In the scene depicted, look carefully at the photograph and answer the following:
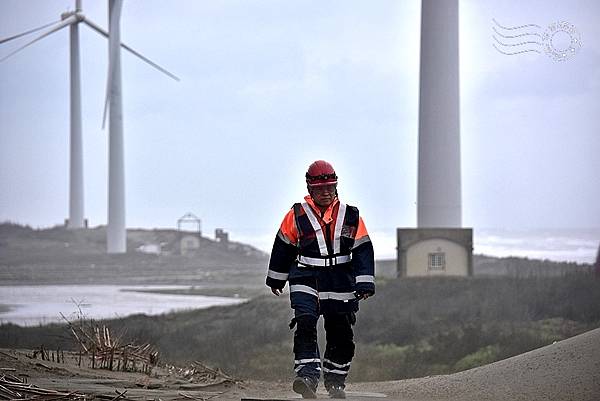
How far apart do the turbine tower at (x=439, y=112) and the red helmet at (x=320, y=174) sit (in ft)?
62.9

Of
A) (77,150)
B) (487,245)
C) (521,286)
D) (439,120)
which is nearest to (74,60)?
(77,150)

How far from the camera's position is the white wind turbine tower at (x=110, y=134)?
3055 cm

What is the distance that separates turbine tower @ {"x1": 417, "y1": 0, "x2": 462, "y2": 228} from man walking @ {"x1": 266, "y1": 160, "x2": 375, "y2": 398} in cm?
1912

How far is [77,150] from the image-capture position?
3103 centimetres

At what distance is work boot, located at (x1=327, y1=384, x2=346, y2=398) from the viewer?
32.1 feet

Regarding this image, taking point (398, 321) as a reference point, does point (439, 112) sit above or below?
above

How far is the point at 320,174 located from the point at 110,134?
24.7 meters

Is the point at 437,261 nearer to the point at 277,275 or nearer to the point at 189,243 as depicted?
the point at 189,243

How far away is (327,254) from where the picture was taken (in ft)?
30.7

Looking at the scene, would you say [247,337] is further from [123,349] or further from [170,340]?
[123,349]

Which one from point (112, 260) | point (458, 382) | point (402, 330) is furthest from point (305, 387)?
point (112, 260)

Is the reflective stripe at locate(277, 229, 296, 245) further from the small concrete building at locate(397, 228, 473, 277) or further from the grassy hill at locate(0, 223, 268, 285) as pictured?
the small concrete building at locate(397, 228, 473, 277)

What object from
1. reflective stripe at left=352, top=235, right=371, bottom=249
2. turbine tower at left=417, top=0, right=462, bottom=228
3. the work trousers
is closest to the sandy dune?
the work trousers

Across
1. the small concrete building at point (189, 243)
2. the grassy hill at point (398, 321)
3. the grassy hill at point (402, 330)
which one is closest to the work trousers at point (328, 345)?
the grassy hill at point (398, 321)
